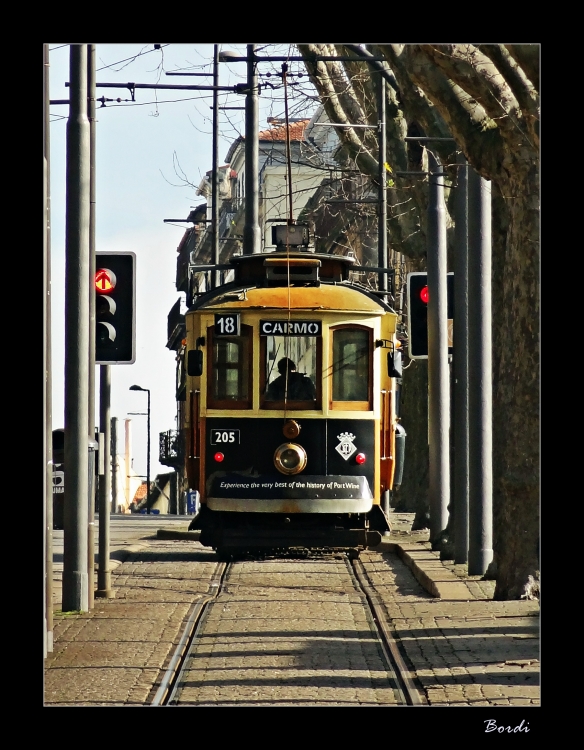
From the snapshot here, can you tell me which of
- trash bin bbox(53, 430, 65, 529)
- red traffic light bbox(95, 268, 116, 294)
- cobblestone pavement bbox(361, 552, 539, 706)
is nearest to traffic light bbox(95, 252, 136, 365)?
red traffic light bbox(95, 268, 116, 294)

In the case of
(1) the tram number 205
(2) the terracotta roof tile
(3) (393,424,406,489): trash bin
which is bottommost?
(3) (393,424,406,489): trash bin

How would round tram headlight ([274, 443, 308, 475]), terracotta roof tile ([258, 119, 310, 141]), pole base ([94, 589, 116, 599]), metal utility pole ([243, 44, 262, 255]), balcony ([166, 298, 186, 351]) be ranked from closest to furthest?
1. pole base ([94, 589, 116, 599])
2. round tram headlight ([274, 443, 308, 475])
3. metal utility pole ([243, 44, 262, 255])
4. terracotta roof tile ([258, 119, 310, 141])
5. balcony ([166, 298, 186, 351])

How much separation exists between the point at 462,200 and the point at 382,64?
20.2 ft

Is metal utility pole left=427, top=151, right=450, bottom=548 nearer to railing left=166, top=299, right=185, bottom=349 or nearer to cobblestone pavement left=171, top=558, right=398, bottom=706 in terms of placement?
cobblestone pavement left=171, top=558, right=398, bottom=706

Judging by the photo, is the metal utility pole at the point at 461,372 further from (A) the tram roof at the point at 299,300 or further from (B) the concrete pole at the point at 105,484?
(B) the concrete pole at the point at 105,484

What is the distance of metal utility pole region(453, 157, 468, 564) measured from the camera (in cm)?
1659

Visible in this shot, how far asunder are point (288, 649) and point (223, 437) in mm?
5926

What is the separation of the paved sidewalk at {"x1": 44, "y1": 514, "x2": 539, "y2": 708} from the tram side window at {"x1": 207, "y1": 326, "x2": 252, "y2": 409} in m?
1.90

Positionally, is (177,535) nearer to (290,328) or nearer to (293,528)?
(293,528)

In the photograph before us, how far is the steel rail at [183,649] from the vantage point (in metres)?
9.23

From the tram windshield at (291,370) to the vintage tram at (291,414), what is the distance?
0.03 ft

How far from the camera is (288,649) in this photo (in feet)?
36.2

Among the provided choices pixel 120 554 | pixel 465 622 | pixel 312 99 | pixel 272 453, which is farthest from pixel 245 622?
pixel 312 99

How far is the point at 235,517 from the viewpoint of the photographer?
17.0 m
